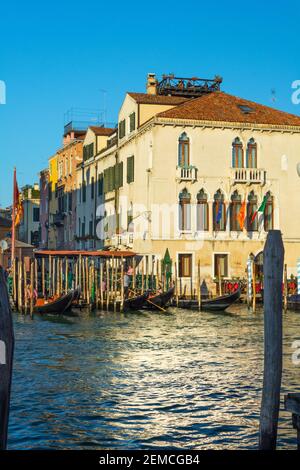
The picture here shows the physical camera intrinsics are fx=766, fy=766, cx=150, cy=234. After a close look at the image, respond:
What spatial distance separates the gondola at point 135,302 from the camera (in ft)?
87.5

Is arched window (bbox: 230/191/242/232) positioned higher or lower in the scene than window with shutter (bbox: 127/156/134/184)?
lower

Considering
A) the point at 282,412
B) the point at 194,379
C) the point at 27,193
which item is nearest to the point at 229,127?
the point at 194,379

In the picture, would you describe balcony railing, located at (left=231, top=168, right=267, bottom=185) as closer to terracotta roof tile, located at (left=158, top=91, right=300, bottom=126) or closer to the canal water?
terracotta roof tile, located at (left=158, top=91, right=300, bottom=126)

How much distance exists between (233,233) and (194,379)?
57.3ft

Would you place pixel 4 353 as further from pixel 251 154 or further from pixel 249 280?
pixel 251 154

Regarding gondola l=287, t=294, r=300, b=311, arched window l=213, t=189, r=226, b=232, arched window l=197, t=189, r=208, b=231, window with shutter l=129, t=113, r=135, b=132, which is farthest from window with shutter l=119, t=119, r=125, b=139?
gondola l=287, t=294, r=300, b=311

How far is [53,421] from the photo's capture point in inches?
401

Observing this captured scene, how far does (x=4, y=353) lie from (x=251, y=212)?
25.6m

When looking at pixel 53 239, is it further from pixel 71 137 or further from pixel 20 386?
pixel 20 386

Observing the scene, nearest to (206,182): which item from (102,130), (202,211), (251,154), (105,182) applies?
(202,211)

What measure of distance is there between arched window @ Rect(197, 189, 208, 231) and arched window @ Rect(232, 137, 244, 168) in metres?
1.79

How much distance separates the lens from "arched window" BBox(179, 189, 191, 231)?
97.2 ft

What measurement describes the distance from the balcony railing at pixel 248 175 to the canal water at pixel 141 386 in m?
9.69

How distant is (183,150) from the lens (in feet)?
97.4
